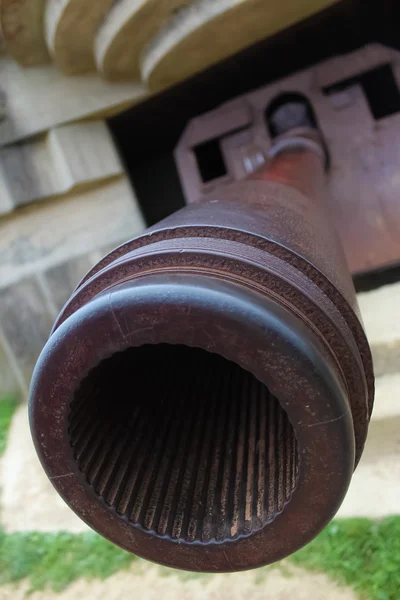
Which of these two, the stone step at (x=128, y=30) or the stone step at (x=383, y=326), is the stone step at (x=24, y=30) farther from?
the stone step at (x=383, y=326)

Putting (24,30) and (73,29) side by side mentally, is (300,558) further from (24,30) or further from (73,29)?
(24,30)

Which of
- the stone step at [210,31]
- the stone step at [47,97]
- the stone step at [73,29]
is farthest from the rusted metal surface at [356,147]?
the stone step at [73,29]

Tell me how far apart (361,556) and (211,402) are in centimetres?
93

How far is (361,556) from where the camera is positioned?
5.36 ft

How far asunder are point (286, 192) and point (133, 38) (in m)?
1.69

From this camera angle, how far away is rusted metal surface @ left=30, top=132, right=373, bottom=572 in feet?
2.00

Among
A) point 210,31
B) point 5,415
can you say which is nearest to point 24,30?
point 210,31

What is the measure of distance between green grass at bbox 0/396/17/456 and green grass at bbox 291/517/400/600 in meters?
1.82

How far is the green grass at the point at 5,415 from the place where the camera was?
117 inches

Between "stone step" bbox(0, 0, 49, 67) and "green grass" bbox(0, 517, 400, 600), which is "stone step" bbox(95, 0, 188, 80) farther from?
"green grass" bbox(0, 517, 400, 600)

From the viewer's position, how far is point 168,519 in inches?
31.0

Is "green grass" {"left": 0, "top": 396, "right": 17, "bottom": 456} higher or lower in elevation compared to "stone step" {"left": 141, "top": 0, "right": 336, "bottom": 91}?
lower

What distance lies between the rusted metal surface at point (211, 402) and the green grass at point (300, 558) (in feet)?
2.87

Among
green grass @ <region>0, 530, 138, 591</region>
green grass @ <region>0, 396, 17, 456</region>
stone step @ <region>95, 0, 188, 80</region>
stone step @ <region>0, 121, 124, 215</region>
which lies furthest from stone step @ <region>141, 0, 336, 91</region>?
green grass @ <region>0, 530, 138, 591</region>
